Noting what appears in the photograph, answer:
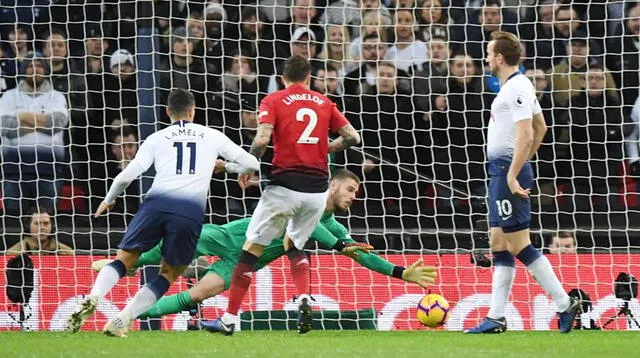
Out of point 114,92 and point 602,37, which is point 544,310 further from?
point 114,92

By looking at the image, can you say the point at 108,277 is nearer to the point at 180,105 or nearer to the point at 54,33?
the point at 180,105

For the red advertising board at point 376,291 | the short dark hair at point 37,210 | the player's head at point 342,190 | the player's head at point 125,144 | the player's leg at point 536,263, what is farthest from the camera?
the player's head at point 125,144

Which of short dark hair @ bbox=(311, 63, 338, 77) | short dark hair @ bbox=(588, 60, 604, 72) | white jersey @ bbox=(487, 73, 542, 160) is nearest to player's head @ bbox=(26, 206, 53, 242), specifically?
short dark hair @ bbox=(311, 63, 338, 77)

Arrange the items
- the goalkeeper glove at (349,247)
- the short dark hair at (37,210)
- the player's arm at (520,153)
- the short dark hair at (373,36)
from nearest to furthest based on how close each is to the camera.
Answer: the player's arm at (520,153), the goalkeeper glove at (349,247), the short dark hair at (37,210), the short dark hair at (373,36)

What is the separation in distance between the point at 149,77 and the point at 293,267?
2.55m

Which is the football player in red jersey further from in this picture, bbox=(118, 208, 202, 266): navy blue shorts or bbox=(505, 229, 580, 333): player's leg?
bbox=(505, 229, 580, 333): player's leg

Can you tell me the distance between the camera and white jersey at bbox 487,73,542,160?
348 inches

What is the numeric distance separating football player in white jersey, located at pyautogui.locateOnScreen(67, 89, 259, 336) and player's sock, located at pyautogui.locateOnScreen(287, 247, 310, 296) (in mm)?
1000

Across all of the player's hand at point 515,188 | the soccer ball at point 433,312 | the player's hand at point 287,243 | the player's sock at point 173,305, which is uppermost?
the player's hand at point 515,188

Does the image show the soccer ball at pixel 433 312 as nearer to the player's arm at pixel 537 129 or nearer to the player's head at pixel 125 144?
the player's arm at pixel 537 129

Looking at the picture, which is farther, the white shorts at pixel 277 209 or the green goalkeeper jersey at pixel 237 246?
the green goalkeeper jersey at pixel 237 246

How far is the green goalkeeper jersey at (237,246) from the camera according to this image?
10.2m

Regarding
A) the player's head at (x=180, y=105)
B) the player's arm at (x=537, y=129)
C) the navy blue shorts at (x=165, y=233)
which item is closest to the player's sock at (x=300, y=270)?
the navy blue shorts at (x=165, y=233)

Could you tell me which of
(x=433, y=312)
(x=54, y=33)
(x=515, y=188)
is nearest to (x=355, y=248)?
(x=433, y=312)
